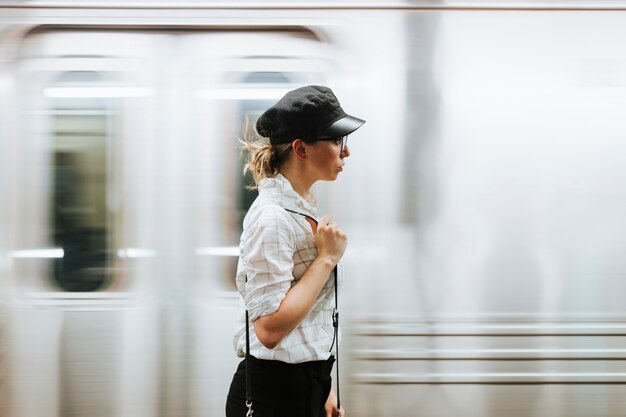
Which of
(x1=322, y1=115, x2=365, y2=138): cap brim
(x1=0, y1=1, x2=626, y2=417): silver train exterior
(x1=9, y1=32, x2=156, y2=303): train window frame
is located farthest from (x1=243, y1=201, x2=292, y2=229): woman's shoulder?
(x1=9, y1=32, x2=156, y2=303): train window frame

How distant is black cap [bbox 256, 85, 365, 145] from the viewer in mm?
1390

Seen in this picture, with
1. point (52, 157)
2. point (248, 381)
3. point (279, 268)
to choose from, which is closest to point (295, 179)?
point (279, 268)

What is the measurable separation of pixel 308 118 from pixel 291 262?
0.37 m

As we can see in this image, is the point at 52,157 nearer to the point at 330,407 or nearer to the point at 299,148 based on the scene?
the point at 299,148

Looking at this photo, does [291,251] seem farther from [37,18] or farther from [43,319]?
[37,18]

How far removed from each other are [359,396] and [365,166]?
3.16 ft

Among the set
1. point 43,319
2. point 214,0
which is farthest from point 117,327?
point 214,0

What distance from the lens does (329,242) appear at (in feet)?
4.65

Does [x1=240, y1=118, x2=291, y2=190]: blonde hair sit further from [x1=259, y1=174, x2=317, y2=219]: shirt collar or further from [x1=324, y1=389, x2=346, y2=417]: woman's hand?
[x1=324, y1=389, x2=346, y2=417]: woman's hand

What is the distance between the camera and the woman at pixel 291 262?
1.33 metres

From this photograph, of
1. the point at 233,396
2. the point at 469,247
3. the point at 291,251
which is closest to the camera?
the point at 291,251

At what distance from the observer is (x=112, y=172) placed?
7.51 feet

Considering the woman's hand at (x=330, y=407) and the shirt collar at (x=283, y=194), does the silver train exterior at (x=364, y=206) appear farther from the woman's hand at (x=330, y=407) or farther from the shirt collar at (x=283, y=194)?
the shirt collar at (x=283, y=194)

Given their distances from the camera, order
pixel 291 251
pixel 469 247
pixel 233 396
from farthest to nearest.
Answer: pixel 469 247, pixel 233 396, pixel 291 251
